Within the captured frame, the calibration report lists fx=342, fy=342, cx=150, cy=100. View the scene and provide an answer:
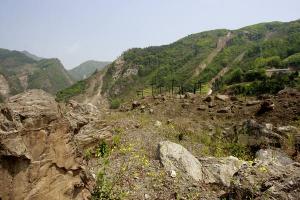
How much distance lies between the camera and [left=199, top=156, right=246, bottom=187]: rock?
33.6 ft

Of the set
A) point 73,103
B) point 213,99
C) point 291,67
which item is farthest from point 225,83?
point 73,103

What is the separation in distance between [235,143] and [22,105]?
37.5 feet

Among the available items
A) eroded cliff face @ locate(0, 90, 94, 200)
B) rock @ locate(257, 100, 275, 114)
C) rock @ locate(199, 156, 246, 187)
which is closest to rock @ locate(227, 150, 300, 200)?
rock @ locate(199, 156, 246, 187)

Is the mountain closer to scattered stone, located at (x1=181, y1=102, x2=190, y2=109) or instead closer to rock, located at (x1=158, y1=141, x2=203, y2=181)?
scattered stone, located at (x1=181, y1=102, x2=190, y2=109)

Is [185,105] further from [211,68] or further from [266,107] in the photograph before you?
[211,68]

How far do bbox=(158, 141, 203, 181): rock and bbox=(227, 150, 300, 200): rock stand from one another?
1784 mm

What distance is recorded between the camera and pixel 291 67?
110188 millimetres

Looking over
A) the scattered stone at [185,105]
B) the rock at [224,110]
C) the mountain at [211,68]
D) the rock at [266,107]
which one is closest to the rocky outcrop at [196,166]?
the rock at [266,107]

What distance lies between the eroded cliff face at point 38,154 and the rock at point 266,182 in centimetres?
344

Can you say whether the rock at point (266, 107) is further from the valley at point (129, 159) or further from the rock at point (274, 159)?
the rock at point (274, 159)

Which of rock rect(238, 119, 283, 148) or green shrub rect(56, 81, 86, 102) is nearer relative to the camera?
rock rect(238, 119, 283, 148)

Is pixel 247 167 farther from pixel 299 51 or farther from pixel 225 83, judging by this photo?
pixel 299 51

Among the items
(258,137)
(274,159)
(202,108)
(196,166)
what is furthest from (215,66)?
(274,159)

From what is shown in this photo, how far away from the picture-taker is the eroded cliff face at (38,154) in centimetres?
657
